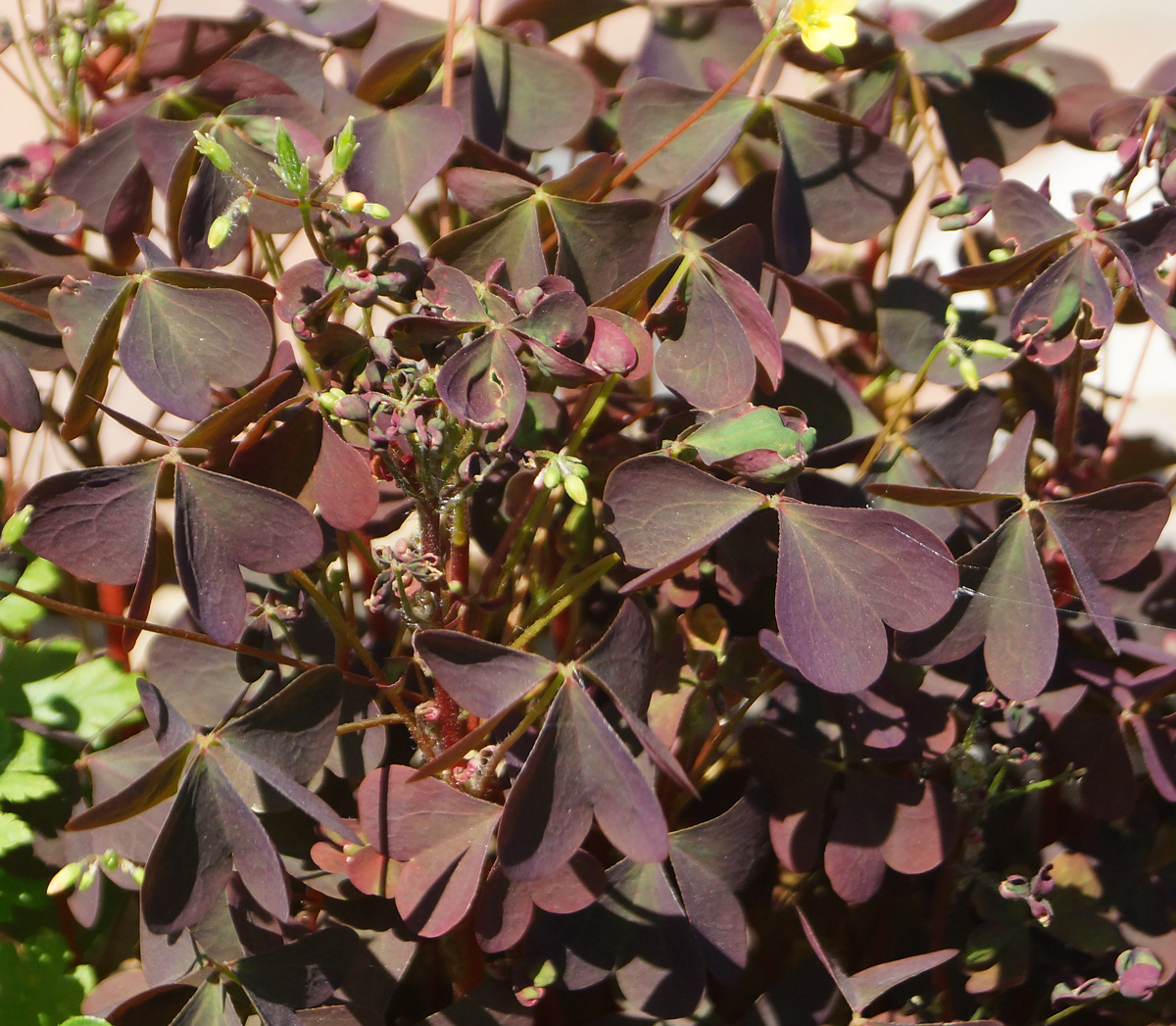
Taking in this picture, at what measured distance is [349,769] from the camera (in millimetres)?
772

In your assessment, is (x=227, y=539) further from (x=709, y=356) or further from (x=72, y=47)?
(x=72, y=47)

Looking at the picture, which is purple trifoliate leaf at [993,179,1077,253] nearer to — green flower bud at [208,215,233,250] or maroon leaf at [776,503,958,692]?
maroon leaf at [776,503,958,692]

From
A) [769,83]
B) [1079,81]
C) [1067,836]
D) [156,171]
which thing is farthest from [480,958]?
[1079,81]

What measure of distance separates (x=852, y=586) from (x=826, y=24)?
39 centimetres

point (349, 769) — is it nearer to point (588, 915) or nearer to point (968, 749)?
point (588, 915)

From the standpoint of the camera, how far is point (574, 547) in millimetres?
810

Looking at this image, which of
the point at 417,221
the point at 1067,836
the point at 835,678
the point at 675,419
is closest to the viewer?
the point at 835,678

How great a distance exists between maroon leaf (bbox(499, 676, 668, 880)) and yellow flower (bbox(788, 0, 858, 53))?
0.46 meters

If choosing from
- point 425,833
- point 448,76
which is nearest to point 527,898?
point 425,833

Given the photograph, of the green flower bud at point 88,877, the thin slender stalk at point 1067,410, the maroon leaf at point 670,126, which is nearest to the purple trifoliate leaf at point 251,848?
the green flower bud at point 88,877

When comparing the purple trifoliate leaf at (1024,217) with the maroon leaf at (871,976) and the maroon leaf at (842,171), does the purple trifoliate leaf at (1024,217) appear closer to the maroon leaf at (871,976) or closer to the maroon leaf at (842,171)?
the maroon leaf at (842,171)

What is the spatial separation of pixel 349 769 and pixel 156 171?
483 millimetres

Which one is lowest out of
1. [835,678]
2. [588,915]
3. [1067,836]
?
[1067,836]

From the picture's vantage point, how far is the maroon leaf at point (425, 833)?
0.68m
